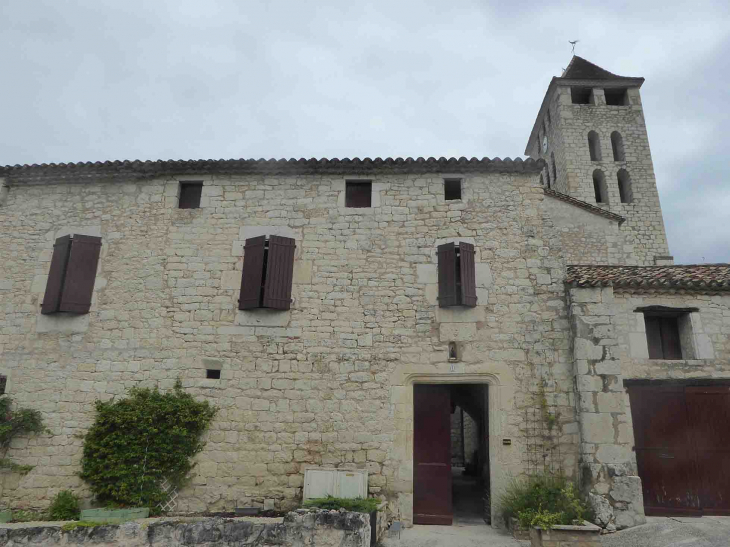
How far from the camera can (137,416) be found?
7.57m

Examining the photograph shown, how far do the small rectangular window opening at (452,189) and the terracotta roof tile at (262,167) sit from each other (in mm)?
209

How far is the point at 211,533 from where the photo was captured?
16.7ft

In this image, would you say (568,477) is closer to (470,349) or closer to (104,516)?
(470,349)

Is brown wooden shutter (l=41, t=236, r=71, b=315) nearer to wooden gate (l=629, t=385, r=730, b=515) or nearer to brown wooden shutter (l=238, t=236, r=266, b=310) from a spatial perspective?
brown wooden shutter (l=238, t=236, r=266, b=310)

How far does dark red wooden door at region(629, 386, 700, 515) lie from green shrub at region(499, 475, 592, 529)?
4.82 feet

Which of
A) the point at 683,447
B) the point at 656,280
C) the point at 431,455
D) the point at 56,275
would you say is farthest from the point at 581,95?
the point at 56,275

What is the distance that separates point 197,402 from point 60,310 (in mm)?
3119

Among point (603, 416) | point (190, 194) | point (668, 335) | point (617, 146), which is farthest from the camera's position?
point (617, 146)

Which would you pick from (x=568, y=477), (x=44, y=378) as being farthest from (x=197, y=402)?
(x=568, y=477)

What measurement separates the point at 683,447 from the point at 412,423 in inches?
180

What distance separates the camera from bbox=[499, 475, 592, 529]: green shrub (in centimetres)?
624

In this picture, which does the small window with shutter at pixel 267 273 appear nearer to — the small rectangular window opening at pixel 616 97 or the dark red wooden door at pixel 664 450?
the dark red wooden door at pixel 664 450

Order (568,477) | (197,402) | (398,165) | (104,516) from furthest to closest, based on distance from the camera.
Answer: (398,165) < (197,402) < (568,477) < (104,516)

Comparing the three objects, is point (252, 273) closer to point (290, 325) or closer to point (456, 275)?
point (290, 325)
